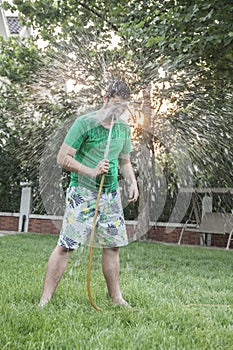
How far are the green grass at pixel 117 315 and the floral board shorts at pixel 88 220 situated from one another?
1.14 ft

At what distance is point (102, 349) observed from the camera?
1.91 metres

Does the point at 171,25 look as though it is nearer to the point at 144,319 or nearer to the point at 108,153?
the point at 108,153

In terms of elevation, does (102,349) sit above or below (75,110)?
below

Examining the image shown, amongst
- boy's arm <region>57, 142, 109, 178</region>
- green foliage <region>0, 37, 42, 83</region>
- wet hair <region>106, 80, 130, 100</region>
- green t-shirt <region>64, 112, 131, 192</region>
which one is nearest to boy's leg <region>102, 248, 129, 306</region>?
green t-shirt <region>64, 112, 131, 192</region>

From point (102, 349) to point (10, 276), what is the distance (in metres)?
1.94

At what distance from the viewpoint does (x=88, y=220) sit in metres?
2.73

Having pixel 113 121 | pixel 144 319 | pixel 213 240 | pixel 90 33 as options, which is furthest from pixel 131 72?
pixel 144 319

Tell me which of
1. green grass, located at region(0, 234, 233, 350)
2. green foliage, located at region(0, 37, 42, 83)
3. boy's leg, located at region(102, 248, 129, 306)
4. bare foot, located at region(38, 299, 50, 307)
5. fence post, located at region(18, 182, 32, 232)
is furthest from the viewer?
fence post, located at region(18, 182, 32, 232)

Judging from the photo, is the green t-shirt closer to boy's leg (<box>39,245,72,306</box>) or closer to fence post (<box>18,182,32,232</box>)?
boy's leg (<box>39,245,72,306</box>)

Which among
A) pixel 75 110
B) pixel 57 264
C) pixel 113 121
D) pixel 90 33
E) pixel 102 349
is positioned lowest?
pixel 102 349

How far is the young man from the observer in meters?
2.69

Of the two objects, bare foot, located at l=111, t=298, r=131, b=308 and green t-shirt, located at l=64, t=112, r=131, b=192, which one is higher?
green t-shirt, located at l=64, t=112, r=131, b=192

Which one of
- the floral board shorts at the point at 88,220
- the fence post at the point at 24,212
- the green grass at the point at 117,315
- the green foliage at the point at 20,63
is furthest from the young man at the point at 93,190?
the fence post at the point at 24,212

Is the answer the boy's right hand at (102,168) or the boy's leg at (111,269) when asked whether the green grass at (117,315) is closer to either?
the boy's leg at (111,269)
